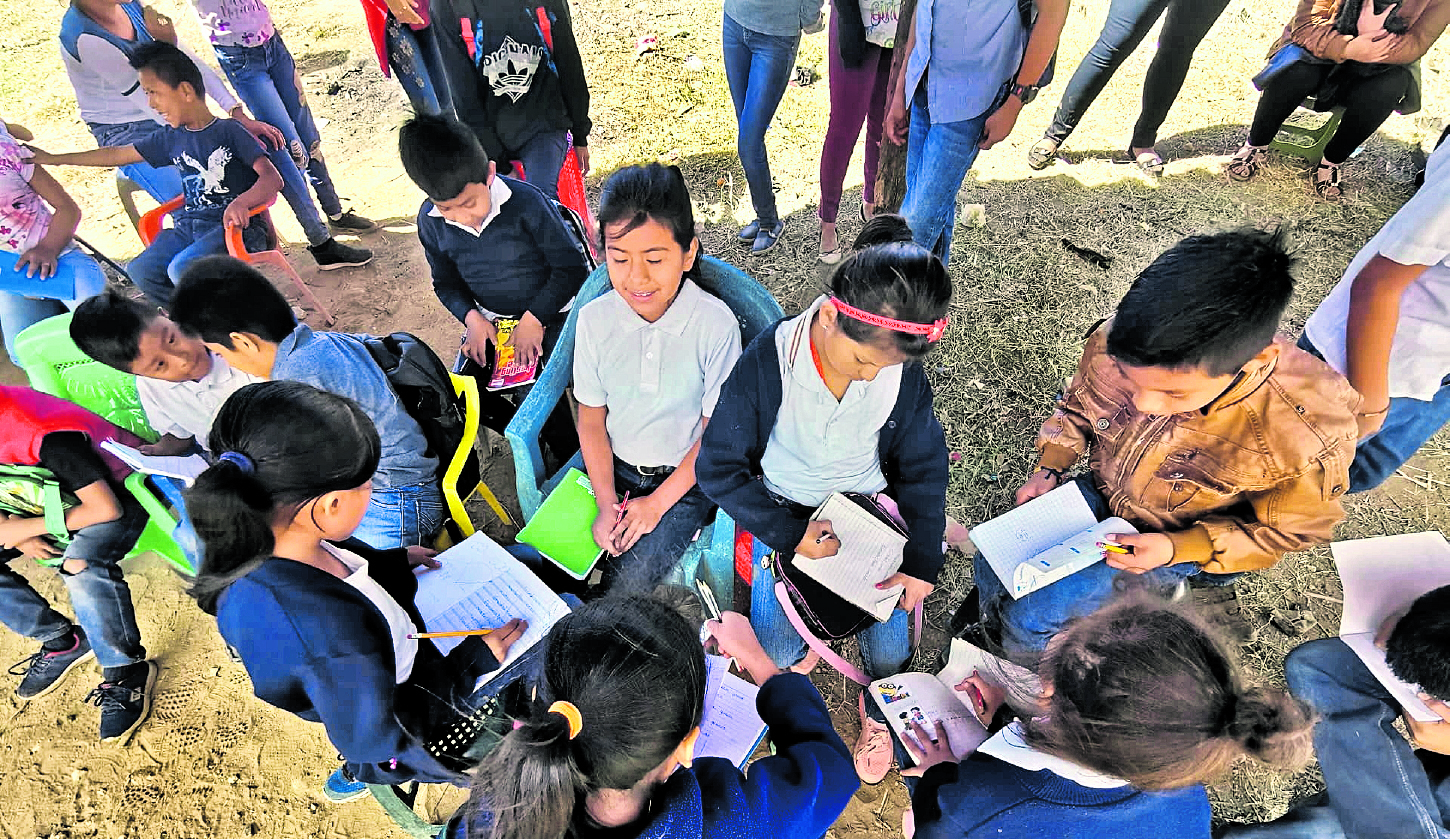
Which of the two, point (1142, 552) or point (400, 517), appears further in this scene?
point (400, 517)

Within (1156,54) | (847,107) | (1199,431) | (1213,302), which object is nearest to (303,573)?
(1213,302)

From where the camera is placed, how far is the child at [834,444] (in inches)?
65.1

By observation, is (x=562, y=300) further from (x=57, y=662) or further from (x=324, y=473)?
(x=57, y=662)

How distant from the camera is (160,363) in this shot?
86.6 inches

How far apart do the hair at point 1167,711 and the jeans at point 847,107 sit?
2713 millimetres

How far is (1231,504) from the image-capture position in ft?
5.95

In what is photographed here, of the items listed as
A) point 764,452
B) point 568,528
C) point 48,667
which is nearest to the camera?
point 764,452

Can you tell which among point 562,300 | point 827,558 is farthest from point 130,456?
point 827,558

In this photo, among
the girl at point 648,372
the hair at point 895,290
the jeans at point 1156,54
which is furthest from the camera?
the jeans at point 1156,54

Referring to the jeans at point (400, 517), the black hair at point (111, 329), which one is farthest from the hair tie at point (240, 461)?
the black hair at point (111, 329)

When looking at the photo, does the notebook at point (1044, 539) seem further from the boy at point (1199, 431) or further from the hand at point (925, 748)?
the hand at point (925, 748)

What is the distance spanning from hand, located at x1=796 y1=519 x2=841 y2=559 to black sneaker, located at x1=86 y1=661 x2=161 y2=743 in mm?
2480

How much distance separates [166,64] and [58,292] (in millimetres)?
1081

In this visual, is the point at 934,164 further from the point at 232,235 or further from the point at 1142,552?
the point at 232,235
